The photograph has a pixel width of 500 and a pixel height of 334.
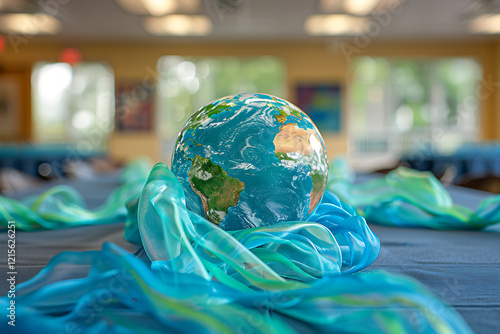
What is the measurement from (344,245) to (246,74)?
10147 millimetres

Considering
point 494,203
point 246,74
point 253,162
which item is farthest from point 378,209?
point 246,74

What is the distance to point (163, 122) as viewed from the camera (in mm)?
8703

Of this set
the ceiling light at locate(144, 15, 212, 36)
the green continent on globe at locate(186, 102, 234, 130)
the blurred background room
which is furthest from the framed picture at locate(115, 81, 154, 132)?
the green continent on globe at locate(186, 102, 234, 130)

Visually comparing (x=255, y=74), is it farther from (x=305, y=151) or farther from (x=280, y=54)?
(x=305, y=151)

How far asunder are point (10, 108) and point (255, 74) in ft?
16.9

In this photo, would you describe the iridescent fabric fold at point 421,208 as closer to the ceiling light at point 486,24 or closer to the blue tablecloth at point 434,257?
the blue tablecloth at point 434,257

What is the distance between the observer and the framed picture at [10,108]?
27.6 feet

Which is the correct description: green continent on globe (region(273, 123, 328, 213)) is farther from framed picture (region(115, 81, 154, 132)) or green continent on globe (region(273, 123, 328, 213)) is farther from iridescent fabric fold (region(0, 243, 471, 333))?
framed picture (region(115, 81, 154, 132))

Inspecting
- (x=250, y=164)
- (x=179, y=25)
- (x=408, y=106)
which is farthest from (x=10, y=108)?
(x=250, y=164)

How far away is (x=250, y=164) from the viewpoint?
66cm

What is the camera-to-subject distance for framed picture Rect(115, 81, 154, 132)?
8.22m

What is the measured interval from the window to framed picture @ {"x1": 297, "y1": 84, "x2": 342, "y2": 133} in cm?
367

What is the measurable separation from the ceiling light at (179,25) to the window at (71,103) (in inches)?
71.8

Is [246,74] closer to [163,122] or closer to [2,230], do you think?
[163,122]
